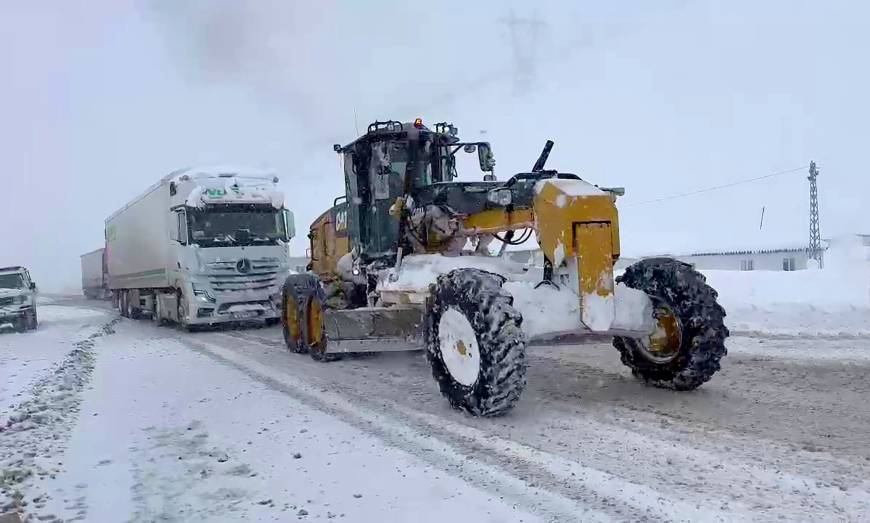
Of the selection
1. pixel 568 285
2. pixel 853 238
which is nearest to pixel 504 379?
pixel 568 285

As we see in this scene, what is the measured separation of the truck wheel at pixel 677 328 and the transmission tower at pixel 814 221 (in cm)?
3268

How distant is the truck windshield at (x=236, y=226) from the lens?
15.2 meters

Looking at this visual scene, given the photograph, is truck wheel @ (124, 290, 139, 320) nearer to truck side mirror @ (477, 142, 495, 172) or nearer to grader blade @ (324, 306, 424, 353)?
grader blade @ (324, 306, 424, 353)

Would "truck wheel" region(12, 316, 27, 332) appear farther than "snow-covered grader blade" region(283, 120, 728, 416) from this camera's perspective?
Yes

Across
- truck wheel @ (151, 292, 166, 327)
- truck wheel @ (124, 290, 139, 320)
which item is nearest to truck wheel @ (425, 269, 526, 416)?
truck wheel @ (151, 292, 166, 327)

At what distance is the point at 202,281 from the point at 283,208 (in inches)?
105

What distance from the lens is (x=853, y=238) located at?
619 inches

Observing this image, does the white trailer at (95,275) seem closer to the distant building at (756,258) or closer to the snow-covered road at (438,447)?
the distant building at (756,258)

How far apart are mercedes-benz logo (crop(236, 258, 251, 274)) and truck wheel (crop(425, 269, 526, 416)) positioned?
391 inches

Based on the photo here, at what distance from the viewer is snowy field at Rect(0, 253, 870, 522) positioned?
154 inches

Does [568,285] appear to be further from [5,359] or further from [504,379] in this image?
[5,359]

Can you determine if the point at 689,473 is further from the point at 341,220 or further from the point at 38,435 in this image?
the point at 341,220

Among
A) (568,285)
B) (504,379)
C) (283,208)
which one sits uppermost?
(283,208)

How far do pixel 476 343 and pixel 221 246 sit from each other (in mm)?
10865
